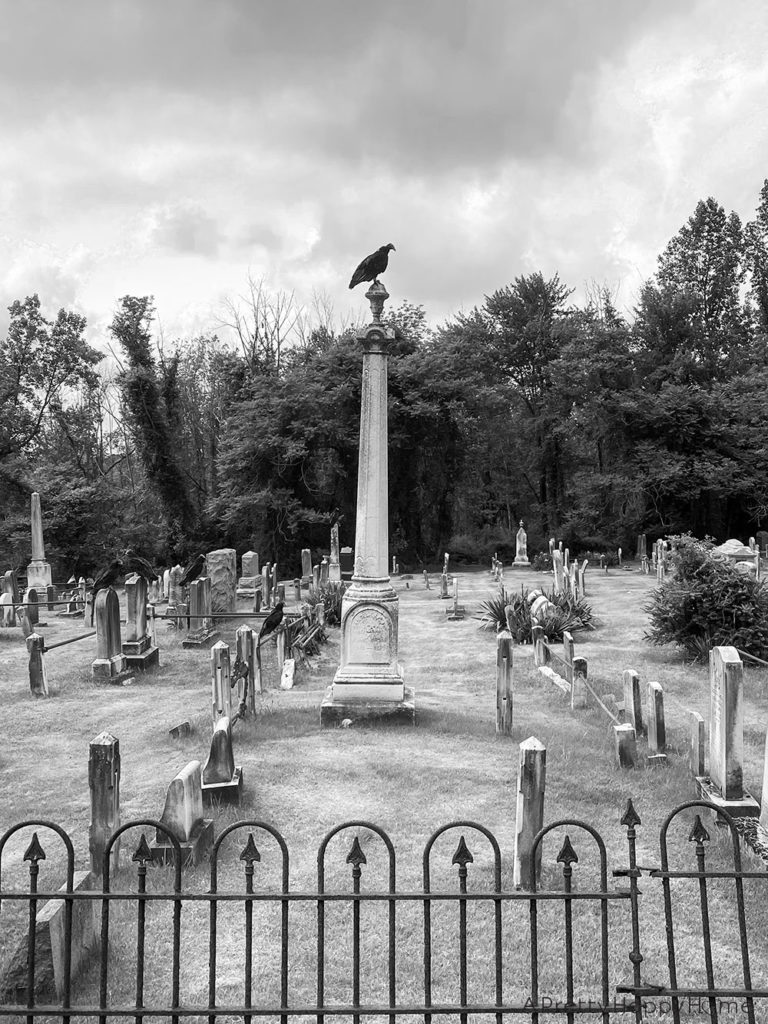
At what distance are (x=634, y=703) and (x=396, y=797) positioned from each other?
3.50m

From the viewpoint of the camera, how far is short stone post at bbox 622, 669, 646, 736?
8.67 meters

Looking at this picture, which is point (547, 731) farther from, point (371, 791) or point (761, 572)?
point (761, 572)

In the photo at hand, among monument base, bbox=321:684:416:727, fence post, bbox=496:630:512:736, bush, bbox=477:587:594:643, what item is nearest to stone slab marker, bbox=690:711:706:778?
fence post, bbox=496:630:512:736

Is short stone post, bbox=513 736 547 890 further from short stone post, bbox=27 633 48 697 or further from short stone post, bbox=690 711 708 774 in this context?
short stone post, bbox=27 633 48 697

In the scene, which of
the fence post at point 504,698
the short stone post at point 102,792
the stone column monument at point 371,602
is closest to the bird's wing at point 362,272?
the stone column monument at point 371,602

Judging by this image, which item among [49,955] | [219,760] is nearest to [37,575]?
[219,760]

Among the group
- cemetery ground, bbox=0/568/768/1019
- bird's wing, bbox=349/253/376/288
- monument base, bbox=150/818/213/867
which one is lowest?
cemetery ground, bbox=0/568/768/1019

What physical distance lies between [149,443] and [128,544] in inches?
190

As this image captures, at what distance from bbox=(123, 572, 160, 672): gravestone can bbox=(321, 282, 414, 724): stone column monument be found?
18.2 feet

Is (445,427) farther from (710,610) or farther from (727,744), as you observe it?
(727,744)

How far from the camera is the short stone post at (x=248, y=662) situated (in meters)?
9.56

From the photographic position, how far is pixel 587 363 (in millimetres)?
37406

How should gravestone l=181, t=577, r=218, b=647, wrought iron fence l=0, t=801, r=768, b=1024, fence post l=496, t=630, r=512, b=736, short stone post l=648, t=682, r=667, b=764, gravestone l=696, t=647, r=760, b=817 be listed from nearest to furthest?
wrought iron fence l=0, t=801, r=768, b=1024
gravestone l=696, t=647, r=760, b=817
short stone post l=648, t=682, r=667, b=764
fence post l=496, t=630, r=512, b=736
gravestone l=181, t=577, r=218, b=647

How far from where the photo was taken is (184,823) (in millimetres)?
5234
